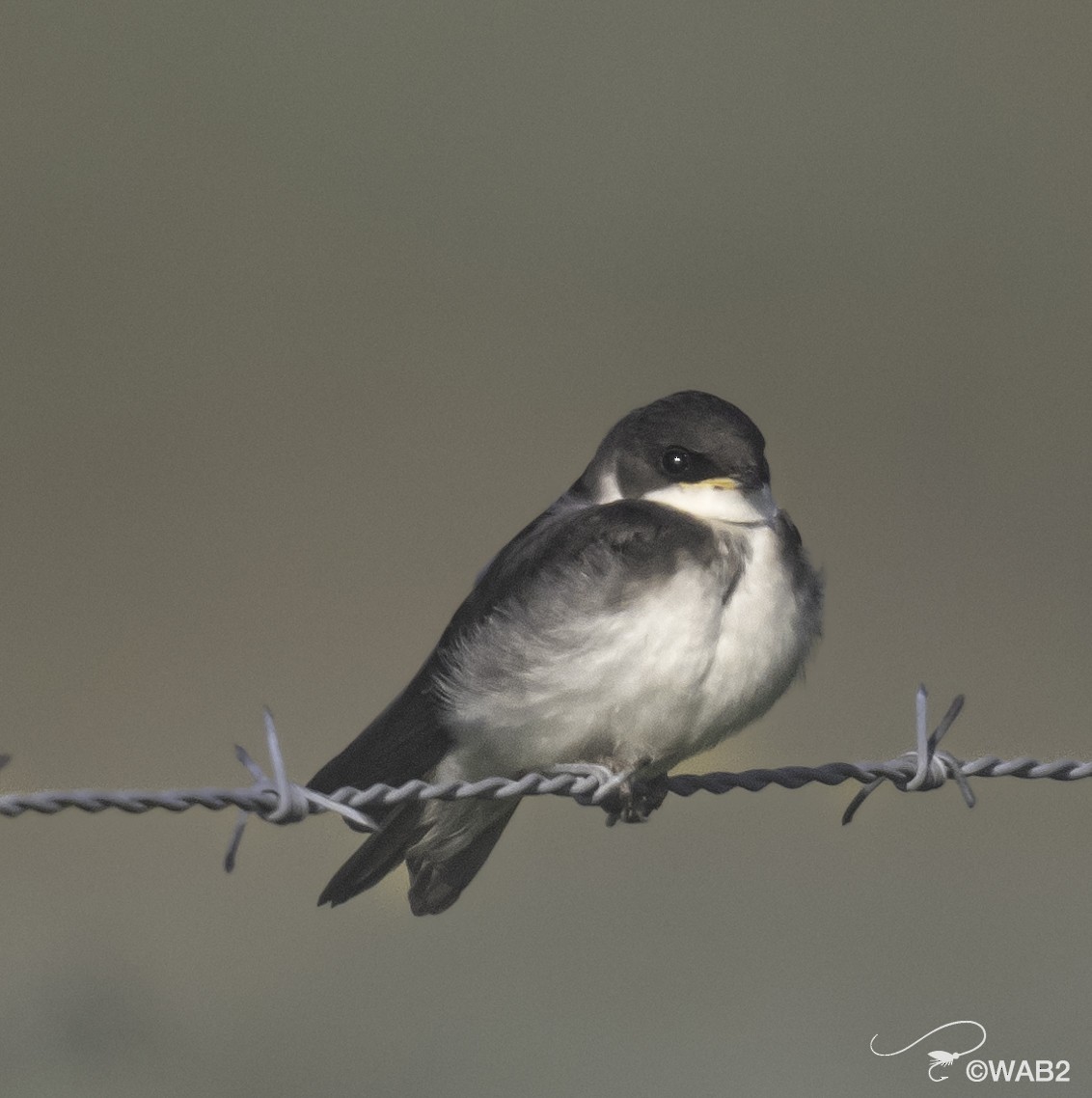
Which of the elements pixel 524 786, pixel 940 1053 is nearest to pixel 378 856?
pixel 524 786

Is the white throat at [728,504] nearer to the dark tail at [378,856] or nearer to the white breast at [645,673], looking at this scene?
the white breast at [645,673]

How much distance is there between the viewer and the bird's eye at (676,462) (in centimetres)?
408

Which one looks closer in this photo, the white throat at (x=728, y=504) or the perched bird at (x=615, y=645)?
the perched bird at (x=615, y=645)

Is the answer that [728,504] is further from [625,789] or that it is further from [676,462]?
[625,789]

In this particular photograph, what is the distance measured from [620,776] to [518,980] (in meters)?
2.27

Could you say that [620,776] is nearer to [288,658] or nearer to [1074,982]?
[1074,982]

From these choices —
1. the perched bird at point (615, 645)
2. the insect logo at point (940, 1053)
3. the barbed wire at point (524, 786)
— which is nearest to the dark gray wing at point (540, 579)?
the perched bird at point (615, 645)

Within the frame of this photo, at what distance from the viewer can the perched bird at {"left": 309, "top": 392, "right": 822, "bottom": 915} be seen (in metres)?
3.79

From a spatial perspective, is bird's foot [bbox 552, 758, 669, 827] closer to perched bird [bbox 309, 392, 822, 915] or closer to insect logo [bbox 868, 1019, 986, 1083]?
perched bird [bbox 309, 392, 822, 915]

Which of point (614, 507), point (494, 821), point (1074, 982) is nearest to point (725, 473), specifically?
point (614, 507)

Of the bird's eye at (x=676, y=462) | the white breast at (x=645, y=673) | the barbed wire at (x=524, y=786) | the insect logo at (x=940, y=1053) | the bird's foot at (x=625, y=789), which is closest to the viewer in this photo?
the barbed wire at (x=524, y=786)

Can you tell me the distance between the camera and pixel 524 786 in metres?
3.36

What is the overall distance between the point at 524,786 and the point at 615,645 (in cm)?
51

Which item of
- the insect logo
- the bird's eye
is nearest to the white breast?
the bird's eye
